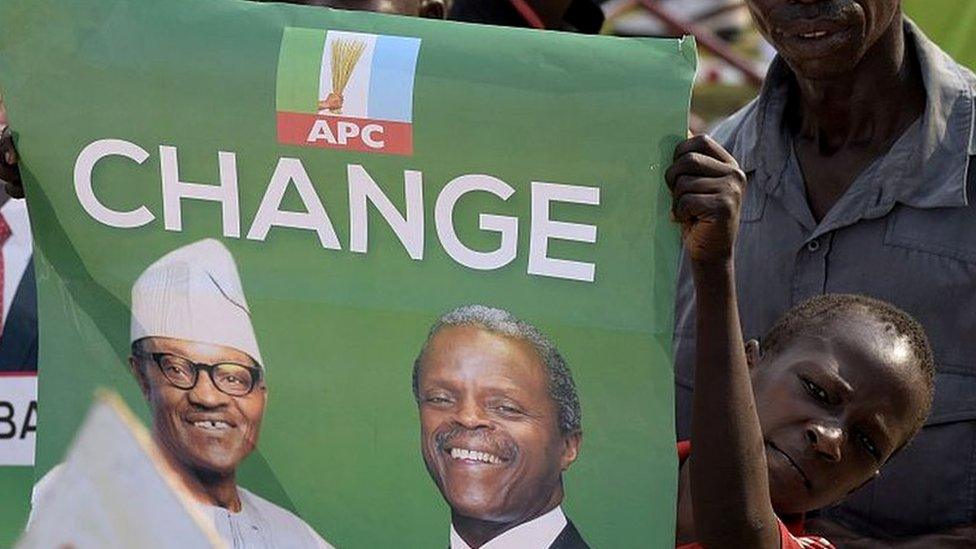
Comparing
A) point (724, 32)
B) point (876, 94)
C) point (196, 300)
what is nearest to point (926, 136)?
point (876, 94)

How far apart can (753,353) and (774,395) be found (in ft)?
0.40

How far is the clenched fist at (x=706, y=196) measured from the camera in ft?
6.73

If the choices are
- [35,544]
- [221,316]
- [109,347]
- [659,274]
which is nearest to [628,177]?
[659,274]

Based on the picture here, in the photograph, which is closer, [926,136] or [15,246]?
[926,136]

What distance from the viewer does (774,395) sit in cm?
248

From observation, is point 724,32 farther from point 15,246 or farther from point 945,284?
point 945,284

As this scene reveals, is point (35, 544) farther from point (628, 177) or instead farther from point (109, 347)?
point (628, 177)

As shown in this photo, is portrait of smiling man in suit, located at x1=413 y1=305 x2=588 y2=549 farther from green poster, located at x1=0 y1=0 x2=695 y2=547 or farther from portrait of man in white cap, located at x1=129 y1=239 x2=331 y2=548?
portrait of man in white cap, located at x1=129 y1=239 x2=331 y2=548

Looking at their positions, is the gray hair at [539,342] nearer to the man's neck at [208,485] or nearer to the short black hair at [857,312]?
the man's neck at [208,485]

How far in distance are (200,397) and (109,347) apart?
4.9 inches

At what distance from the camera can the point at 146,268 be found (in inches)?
87.7

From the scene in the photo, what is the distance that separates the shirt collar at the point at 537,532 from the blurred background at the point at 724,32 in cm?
191

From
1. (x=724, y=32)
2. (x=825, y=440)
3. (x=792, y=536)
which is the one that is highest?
(x=724, y=32)

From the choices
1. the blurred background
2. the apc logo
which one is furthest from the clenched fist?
the blurred background
